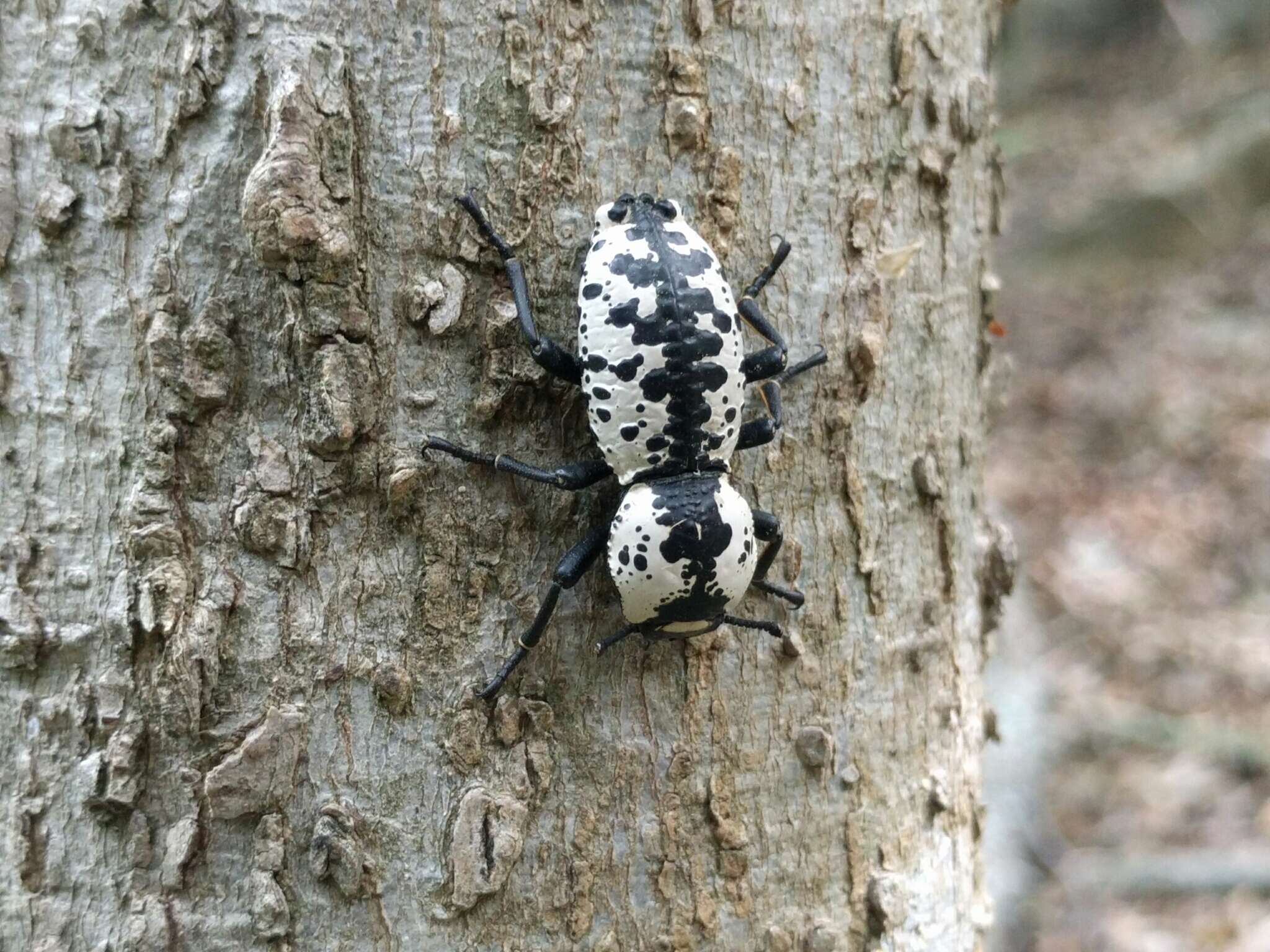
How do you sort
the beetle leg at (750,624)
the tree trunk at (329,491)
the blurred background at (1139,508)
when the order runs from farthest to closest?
the blurred background at (1139,508)
the beetle leg at (750,624)
the tree trunk at (329,491)

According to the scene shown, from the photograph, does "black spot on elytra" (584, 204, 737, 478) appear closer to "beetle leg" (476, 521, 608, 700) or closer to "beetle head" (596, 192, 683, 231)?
Result: "beetle head" (596, 192, 683, 231)

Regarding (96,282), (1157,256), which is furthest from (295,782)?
(1157,256)

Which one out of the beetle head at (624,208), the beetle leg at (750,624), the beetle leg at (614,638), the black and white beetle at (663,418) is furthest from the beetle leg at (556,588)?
the beetle head at (624,208)

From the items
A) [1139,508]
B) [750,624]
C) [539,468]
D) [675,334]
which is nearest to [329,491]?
[539,468]

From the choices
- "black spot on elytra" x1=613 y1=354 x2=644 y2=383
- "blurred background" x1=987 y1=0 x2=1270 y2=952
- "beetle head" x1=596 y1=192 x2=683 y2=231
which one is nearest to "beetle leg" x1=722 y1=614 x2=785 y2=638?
"black spot on elytra" x1=613 y1=354 x2=644 y2=383

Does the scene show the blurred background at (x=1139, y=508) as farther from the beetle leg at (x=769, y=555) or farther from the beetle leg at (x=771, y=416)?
the beetle leg at (x=769, y=555)

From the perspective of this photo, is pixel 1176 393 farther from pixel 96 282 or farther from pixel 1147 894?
pixel 96 282
